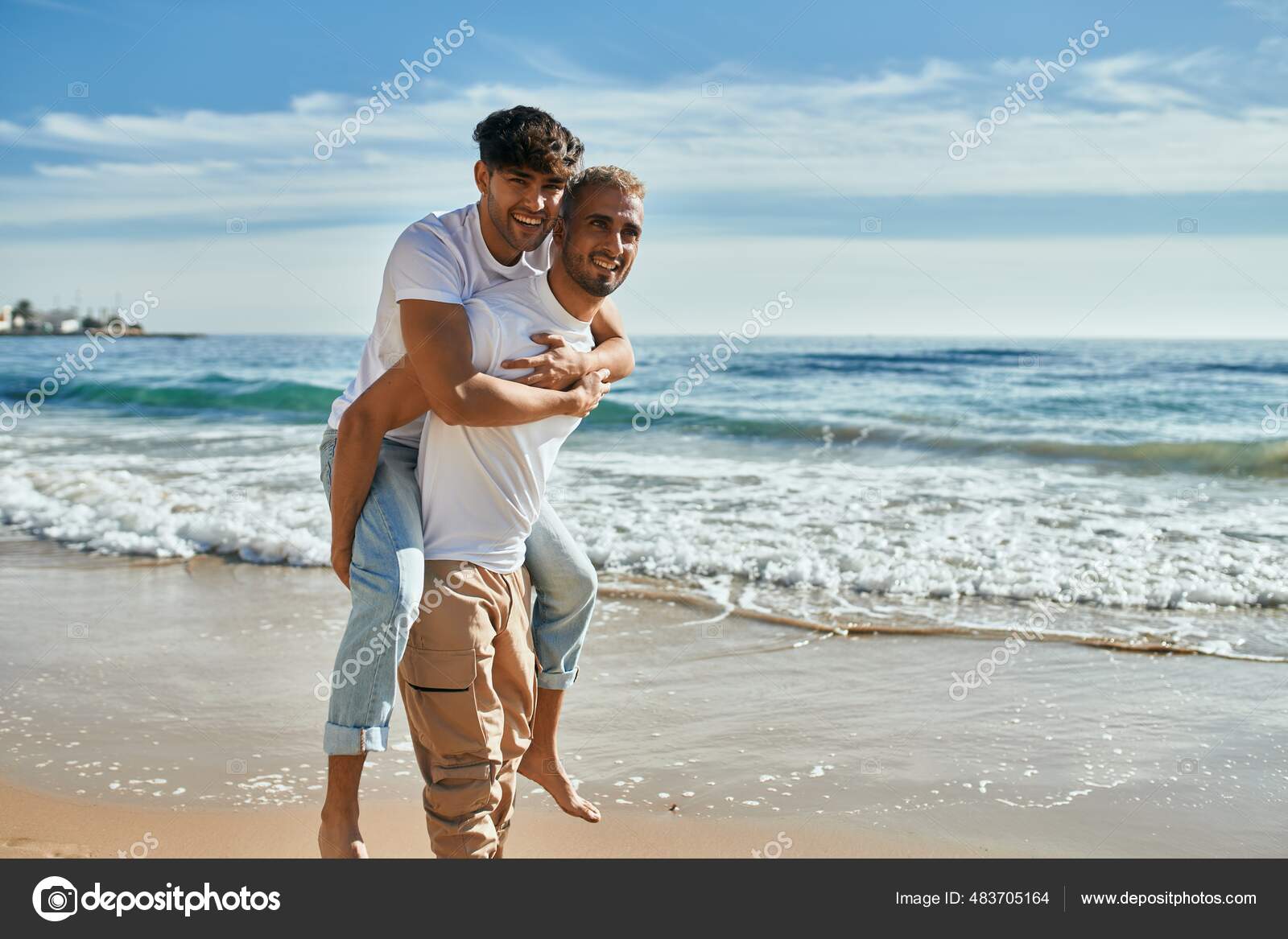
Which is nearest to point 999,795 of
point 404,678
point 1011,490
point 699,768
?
point 699,768

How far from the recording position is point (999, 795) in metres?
4.20

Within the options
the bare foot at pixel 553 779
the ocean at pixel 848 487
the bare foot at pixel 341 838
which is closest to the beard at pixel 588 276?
the bare foot at pixel 553 779

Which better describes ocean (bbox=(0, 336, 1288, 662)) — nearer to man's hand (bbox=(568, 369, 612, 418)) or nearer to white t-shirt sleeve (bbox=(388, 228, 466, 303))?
man's hand (bbox=(568, 369, 612, 418))

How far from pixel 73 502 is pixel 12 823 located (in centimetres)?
626

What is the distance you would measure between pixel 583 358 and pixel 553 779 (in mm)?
1348

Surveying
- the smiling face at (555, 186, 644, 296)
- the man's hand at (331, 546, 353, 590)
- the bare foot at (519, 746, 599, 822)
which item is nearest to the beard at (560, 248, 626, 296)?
the smiling face at (555, 186, 644, 296)

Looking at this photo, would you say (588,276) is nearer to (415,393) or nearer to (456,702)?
(415,393)

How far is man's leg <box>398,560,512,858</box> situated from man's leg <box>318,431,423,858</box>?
8 centimetres

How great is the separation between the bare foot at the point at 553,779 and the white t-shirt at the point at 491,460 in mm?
755

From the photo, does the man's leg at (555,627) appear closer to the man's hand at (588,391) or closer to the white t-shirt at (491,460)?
the white t-shirt at (491,460)

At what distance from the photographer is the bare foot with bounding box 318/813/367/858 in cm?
307

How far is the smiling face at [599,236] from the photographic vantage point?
3061 millimetres
